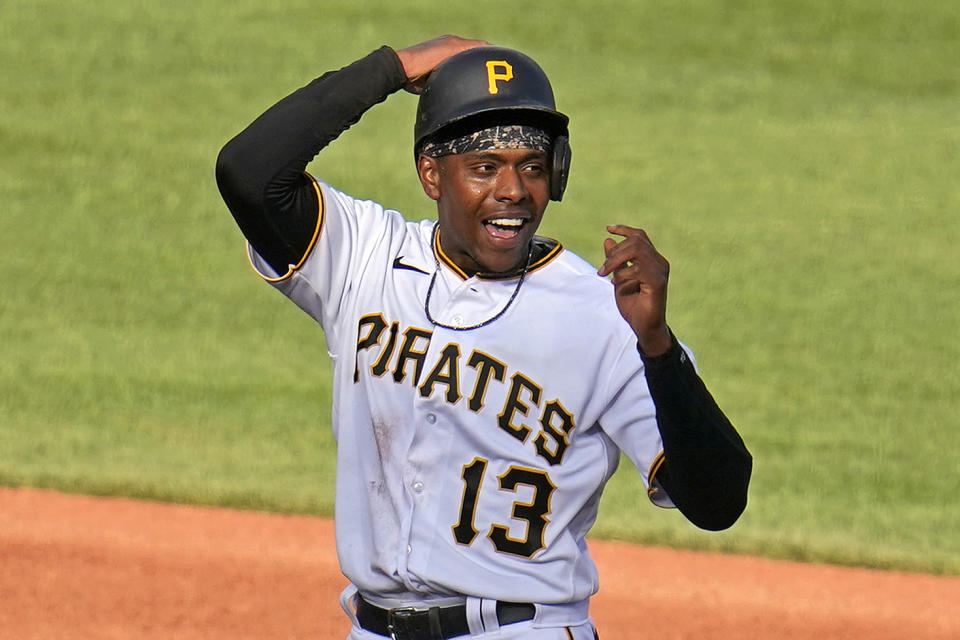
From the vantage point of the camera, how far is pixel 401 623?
358cm

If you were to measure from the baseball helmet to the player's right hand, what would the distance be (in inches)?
4.0

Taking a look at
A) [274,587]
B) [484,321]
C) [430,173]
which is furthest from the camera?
[274,587]

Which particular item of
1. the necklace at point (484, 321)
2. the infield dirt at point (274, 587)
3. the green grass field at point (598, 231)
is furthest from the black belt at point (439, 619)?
the green grass field at point (598, 231)

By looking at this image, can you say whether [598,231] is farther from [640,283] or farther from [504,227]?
[640,283]

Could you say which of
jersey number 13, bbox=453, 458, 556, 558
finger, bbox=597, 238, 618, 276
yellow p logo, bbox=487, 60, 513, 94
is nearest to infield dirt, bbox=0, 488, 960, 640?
jersey number 13, bbox=453, 458, 556, 558

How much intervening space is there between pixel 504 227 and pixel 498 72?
0.36 meters

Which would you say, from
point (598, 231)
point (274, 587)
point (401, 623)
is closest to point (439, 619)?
point (401, 623)

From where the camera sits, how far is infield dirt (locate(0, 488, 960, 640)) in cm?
625

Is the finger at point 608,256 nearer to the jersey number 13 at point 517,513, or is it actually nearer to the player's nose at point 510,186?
the player's nose at point 510,186

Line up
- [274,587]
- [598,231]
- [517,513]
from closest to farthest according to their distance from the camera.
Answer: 1. [517,513]
2. [274,587]
3. [598,231]

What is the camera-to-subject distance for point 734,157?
13539mm

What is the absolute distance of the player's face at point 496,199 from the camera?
3543 millimetres

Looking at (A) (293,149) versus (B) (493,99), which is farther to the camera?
(A) (293,149)

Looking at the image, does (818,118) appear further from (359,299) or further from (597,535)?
(359,299)
